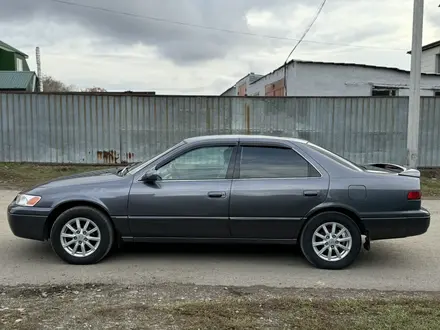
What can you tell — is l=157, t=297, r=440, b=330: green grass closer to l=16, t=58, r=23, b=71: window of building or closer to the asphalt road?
A: the asphalt road

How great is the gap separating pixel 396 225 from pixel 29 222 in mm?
4166

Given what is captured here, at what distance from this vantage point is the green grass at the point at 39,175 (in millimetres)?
11344

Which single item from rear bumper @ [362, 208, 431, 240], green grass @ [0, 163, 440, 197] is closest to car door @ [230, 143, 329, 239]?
rear bumper @ [362, 208, 431, 240]

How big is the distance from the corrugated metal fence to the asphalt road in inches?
314

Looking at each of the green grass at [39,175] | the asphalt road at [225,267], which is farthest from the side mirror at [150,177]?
the green grass at [39,175]

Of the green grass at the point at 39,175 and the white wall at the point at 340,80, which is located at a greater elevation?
the white wall at the point at 340,80

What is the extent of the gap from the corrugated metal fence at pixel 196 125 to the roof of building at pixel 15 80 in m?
9.31

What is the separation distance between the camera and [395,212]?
509cm

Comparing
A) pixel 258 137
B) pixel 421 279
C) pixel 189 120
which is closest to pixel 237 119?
pixel 189 120

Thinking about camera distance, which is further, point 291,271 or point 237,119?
point 237,119

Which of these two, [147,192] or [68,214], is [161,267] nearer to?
[147,192]

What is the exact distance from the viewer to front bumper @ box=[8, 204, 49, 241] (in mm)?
5141

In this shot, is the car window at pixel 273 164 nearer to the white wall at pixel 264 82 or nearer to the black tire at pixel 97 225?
the black tire at pixel 97 225

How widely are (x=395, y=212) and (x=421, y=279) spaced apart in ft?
2.48
